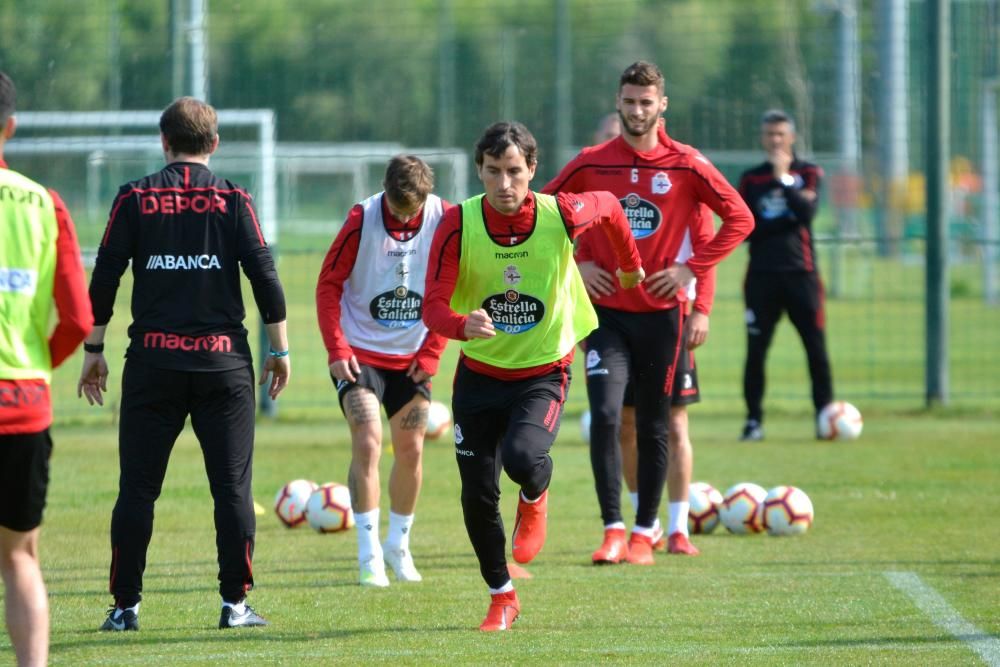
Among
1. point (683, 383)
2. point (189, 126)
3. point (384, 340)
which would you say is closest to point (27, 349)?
point (189, 126)

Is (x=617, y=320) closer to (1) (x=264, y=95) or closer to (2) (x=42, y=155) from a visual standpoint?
(1) (x=264, y=95)

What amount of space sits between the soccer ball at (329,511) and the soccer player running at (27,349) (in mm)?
4354

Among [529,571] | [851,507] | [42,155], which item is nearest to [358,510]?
[529,571]

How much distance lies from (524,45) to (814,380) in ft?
16.9

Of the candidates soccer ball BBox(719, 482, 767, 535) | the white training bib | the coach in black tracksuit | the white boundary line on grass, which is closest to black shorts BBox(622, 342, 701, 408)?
soccer ball BBox(719, 482, 767, 535)

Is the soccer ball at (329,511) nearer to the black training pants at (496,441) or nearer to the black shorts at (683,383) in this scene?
the black shorts at (683,383)

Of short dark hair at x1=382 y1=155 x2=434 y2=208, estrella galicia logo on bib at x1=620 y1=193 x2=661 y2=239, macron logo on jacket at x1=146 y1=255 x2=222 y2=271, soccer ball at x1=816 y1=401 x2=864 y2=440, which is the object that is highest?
short dark hair at x1=382 y1=155 x2=434 y2=208

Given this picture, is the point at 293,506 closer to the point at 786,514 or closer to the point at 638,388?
the point at 638,388

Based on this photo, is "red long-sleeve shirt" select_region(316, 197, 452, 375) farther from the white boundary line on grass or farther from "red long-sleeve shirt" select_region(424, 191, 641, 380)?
the white boundary line on grass

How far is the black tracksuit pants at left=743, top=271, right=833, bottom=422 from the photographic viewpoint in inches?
516

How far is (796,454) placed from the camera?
12.5 meters

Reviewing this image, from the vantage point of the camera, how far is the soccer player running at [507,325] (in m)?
6.45

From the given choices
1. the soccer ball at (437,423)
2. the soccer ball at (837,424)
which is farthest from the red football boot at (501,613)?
the soccer ball at (837,424)

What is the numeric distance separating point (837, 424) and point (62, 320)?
9346 millimetres
